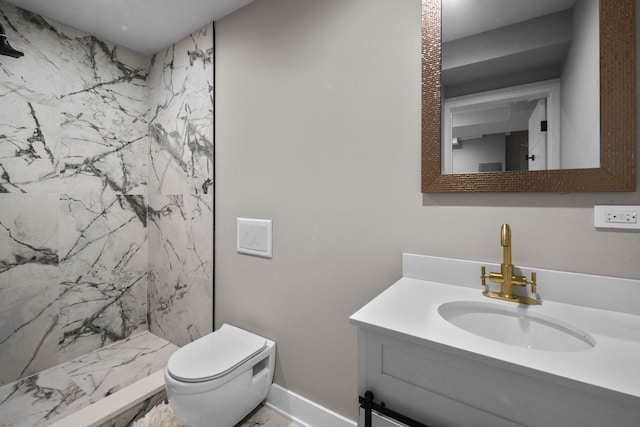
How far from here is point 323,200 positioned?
1495 mm

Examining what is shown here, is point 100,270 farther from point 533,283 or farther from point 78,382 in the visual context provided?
point 533,283

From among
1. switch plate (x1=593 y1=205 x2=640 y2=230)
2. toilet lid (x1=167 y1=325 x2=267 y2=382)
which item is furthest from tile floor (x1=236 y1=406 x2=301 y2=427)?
switch plate (x1=593 y1=205 x2=640 y2=230)

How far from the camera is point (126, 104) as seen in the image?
2326 mm

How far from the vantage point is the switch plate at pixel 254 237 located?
171 cm

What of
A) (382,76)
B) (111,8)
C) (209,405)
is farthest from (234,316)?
(111,8)

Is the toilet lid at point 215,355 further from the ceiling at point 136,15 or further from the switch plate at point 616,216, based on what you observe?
the ceiling at point 136,15

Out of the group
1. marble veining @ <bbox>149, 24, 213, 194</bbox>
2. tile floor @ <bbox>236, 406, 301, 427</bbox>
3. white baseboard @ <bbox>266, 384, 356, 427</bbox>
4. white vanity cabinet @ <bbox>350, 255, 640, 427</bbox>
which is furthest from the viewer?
marble veining @ <bbox>149, 24, 213, 194</bbox>

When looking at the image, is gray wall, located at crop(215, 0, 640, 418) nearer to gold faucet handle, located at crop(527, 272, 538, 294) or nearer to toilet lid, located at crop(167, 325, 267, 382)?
gold faucet handle, located at crop(527, 272, 538, 294)

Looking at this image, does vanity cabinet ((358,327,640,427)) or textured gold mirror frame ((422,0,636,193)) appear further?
textured gold mirror frame ((422,0,636,193))

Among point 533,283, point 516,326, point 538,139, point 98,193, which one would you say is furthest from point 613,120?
point 98,193

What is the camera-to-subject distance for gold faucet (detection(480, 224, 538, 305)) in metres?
0.99

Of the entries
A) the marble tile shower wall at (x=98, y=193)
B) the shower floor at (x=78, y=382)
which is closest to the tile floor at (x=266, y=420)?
the marble tile shower wall at (x=98, y=193)

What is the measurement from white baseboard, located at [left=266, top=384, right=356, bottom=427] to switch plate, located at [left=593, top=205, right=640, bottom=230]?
52.6 inches

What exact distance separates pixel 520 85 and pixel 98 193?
268cm
